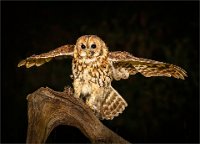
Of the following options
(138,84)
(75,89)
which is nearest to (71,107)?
(75,89)

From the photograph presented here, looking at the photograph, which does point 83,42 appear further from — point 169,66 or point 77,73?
point 169,66

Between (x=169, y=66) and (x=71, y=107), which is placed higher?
(x=169, y=66)

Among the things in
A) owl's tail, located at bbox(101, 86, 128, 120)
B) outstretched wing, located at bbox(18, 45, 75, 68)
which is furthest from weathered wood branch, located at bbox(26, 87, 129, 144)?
owl's tail, located at bbox(101, 86, 128, 120)

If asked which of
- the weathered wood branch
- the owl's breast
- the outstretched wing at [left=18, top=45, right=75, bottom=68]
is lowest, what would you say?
the weathered wood branch

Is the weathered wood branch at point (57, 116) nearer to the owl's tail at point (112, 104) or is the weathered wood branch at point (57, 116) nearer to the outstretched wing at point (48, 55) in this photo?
the outstretched wing at point (48, 55)

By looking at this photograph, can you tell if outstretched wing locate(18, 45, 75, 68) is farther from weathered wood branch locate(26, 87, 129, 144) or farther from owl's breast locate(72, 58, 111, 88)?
weathered wood branch locate(26, 87, 129, 144)
